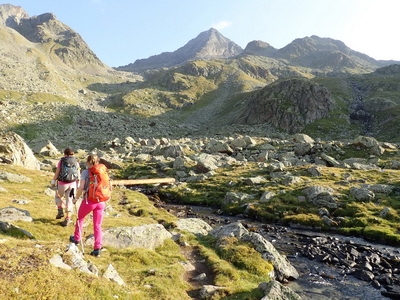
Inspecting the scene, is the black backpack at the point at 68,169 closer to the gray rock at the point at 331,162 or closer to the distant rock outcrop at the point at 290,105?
the gray rock at the point at 331,162

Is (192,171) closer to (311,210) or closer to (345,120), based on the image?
(311,210)

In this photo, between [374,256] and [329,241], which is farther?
[329,241]

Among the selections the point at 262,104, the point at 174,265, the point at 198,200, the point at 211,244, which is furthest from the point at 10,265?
the point at 262,104

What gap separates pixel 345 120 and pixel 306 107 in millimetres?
17390

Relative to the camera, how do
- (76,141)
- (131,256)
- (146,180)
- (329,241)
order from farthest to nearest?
(76,141)
(146,180)
(329,241)
(131,256)

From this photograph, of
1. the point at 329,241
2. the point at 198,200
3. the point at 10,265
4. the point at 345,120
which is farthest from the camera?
the point at 345,120

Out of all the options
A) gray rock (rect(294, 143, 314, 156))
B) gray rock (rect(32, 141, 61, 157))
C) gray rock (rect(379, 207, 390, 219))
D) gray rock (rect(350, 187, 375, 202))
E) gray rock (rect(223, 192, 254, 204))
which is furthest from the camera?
gray rock (rect(32, 141, 61, 157))

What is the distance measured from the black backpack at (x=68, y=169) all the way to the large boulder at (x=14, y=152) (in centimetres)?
2971

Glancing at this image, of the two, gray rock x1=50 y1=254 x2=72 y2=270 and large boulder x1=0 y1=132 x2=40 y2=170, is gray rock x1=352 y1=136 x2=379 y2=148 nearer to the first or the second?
gray rock x1=50 y1=254 x2=72 y2=270

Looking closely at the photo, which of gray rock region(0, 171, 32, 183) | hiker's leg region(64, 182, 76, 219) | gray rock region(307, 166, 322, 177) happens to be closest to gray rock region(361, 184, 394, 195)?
gray rock region(307, 166, 322, 177)

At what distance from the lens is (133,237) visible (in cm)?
1582

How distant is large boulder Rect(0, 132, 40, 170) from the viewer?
1454 inches

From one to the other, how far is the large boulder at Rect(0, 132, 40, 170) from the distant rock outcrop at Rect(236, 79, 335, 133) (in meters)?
96.4

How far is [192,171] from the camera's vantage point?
46031mm
